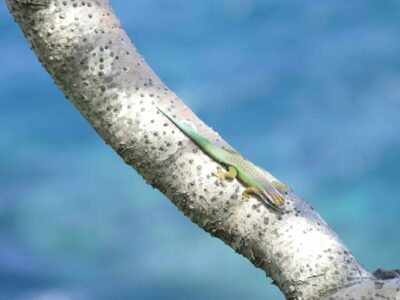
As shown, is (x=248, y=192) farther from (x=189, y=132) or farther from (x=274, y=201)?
(x=189, y=132)

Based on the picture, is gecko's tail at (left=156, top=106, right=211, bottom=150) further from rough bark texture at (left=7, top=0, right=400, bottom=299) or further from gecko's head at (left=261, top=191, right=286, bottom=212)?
gecko's head at (left=261, top=191, right=286, bottom=212)

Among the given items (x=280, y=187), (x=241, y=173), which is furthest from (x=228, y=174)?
(x=280, y=187)

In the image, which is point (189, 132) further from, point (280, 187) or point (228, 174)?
point (280, 187)

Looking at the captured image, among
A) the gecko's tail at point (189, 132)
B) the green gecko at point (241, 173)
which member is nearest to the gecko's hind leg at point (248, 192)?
the green gecko at point (241, 173)

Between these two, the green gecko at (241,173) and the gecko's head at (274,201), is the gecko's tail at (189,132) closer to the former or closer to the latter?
the green gecko at (241,173)

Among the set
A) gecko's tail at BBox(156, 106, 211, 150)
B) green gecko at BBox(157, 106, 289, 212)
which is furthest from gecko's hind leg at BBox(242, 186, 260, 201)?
gecko's tail at BBox(156, 106, 211, 150)
